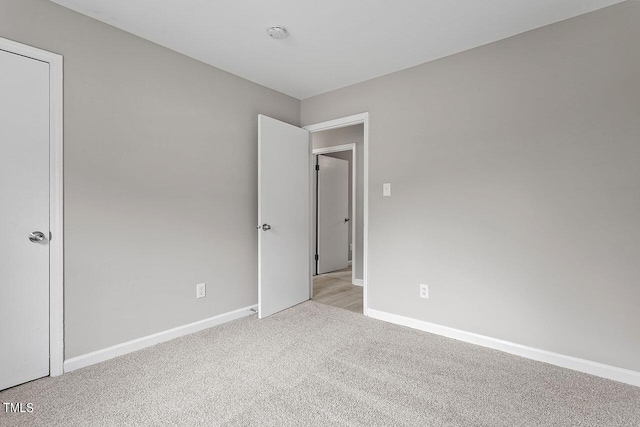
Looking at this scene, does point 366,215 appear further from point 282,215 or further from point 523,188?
point 523,188

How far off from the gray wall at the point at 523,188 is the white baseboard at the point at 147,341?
1510mm

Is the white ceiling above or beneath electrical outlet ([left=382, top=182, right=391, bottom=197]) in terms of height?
above

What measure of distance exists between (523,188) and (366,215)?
4.47ft

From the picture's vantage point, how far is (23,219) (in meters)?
1.84

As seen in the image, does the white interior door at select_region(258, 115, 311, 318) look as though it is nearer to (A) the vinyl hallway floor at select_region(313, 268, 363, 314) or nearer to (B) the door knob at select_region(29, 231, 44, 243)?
(A) the vinyl hallway floor at select_region(313, 268, 363, 314)

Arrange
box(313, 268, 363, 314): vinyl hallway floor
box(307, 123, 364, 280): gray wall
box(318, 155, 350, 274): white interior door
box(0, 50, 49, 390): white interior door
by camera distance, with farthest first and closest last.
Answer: box(318, 155, 350, 274): white interior door, box(307, 123, 364, 280): gray wall, box(313, 268, 363, 314): vinyl hallway floor, box(0, 50, 49, 390): white interior door

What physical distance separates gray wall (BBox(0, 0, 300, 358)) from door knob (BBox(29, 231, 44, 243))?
131mm

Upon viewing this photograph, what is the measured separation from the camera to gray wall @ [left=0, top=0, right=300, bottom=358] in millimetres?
2023

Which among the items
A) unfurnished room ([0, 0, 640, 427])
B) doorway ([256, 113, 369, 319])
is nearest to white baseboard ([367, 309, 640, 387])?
unfurnished room ([0, 0, 640, 427])

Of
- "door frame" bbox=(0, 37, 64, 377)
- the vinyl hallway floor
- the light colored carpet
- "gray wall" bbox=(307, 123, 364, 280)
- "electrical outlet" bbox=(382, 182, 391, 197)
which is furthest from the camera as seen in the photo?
"gray wall" bbox=(307, 123, 364, 280)

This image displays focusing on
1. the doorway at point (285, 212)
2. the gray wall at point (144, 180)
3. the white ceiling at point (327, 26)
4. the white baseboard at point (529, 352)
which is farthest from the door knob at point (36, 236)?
the white baseboard at point (529, 352)

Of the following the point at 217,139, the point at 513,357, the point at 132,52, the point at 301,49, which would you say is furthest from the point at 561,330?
the point at 132,52

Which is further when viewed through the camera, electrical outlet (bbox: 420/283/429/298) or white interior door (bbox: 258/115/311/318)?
white interior door (bbox: 258/115/311/318)

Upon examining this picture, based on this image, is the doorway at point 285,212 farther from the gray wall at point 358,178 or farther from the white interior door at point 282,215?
the gray wall at point 358,178
